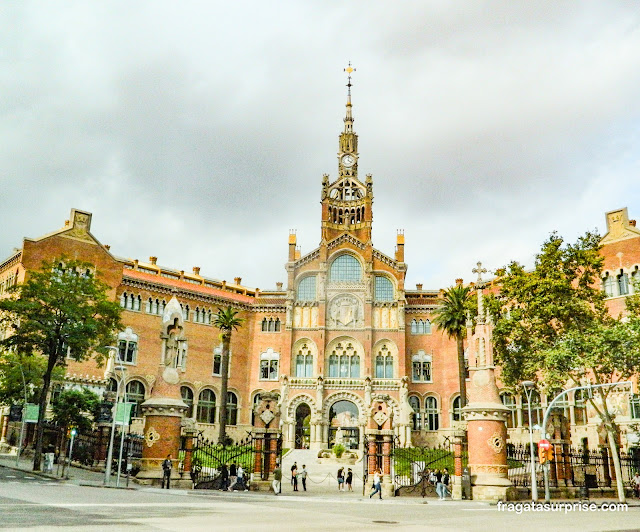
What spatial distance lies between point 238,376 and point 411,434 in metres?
17.7

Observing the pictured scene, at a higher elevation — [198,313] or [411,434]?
[198,313]

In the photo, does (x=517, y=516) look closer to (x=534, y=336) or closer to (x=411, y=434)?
(x=534, y=336)

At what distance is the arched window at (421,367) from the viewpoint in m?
63.8

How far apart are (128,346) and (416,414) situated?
2800 cm

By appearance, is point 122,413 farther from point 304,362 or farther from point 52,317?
point 304,362

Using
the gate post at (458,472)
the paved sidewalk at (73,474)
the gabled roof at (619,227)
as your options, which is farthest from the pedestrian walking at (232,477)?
the gabled roof at (619,227)

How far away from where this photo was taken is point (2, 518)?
45.0 ft

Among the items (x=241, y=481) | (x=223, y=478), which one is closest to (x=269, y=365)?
(x=223, y=478)

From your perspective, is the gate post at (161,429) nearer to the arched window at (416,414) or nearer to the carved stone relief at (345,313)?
the carved stone relief at (345,313)

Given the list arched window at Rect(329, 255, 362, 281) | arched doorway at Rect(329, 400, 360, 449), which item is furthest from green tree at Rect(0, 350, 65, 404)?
arched window at Rect(329, 255, 362, 281)

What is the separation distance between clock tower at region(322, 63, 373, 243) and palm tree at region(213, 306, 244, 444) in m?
13.1

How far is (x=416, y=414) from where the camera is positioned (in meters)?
62.6

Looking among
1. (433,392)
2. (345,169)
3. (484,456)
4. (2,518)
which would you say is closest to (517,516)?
(484,456)

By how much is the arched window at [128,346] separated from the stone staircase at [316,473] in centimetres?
1660
